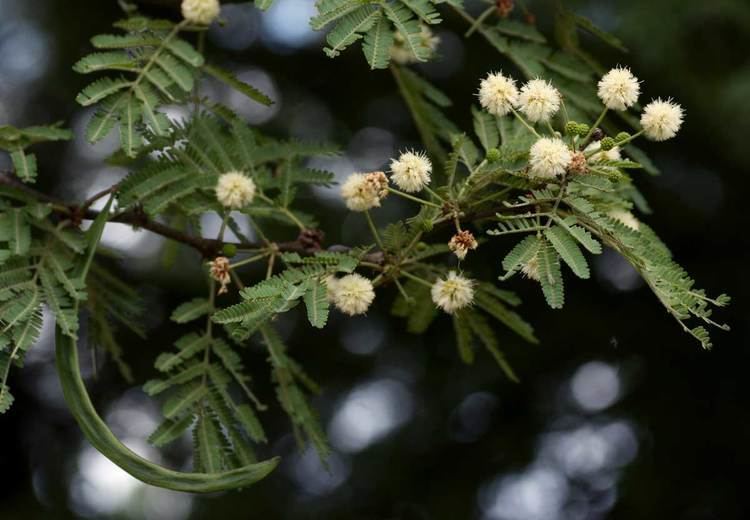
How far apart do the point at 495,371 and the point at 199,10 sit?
1.86 meters

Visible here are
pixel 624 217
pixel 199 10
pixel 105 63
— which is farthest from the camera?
pixel 199 10

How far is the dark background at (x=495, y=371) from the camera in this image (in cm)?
362

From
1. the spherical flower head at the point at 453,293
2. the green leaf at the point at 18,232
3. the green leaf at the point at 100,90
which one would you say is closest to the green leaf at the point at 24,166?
the green leaf at the point at 18,232

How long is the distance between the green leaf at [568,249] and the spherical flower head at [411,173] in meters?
0.20

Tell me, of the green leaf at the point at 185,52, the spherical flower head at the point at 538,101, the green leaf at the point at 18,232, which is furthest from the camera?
the green leaf at the point at 185,52

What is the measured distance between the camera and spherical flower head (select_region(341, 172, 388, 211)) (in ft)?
6.14

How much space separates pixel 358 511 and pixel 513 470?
477mm

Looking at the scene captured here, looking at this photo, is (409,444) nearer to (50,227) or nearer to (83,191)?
(83,191)

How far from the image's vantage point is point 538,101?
5.91 feet

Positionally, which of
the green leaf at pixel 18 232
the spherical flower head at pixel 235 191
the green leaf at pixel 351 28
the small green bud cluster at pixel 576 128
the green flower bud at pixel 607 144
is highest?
the green leaf at pixel 351 28

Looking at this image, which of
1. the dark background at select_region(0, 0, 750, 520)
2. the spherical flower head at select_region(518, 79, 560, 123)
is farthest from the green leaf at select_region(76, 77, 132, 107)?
the dark background at select_region(0, 0, 750, 520)

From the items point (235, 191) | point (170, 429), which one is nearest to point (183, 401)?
point (170, 429)

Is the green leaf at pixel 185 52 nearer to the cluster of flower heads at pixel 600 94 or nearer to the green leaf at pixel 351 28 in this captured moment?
the green leaf at pixel 351 28

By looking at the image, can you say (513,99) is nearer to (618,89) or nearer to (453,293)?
(618,89)
